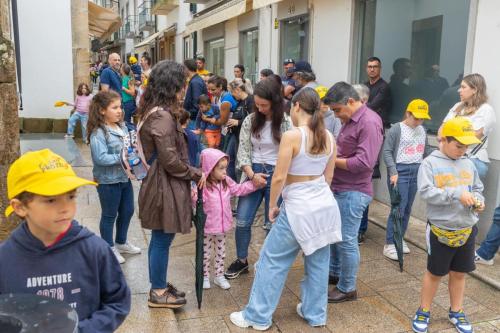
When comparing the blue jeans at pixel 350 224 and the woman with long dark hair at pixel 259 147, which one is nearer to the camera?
the blue jeans at pixel 350 224

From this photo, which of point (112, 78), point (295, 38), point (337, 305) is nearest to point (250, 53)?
point (295, 38)

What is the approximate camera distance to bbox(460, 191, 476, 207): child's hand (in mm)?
3027

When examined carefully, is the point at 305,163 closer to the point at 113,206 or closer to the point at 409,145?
the point at 113,206

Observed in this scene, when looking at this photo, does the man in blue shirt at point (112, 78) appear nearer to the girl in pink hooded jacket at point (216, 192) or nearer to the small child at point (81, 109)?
the small child at point (81, 109)

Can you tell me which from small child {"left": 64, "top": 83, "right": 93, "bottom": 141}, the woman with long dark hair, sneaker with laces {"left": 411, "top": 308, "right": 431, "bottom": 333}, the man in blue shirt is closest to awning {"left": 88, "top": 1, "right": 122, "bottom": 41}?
small child {"left": 64, "top": 83, "right": 93, "bottom": 141}

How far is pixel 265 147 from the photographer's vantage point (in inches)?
162

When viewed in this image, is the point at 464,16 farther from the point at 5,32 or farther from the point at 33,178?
the point at 33,178

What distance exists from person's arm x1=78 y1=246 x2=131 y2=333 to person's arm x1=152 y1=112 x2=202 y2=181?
1453 mm

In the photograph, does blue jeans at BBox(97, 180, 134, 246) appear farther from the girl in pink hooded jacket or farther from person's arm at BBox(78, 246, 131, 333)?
person's arm at BBox(78, 246, 131, 333)

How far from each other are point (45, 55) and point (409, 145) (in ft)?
32.5

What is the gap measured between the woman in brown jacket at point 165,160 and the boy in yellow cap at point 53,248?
59.3 inches

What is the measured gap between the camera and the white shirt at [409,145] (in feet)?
15.6

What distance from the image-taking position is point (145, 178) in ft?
11.1

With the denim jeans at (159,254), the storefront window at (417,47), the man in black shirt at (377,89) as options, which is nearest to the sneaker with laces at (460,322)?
the denim jeans at (159,254)
